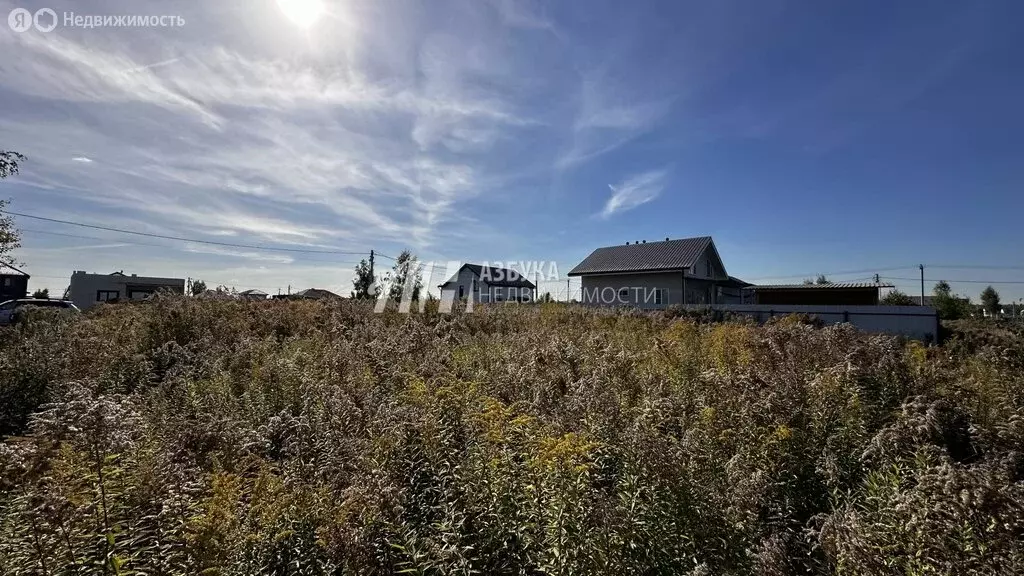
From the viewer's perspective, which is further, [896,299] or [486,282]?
[486,282]

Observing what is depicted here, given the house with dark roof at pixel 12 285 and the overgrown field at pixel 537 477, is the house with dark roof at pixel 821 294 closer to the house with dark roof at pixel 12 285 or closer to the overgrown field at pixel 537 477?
Result: the overgrown field at pixel 537 477

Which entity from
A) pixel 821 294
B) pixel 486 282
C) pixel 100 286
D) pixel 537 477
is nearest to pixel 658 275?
pixel 821 294

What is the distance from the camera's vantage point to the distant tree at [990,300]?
3494 centimetres

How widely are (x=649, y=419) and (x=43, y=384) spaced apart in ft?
22.8

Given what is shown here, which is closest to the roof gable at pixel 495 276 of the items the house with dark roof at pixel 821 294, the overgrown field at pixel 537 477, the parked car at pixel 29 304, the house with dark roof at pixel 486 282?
the house with dark roof at pixel 486 282

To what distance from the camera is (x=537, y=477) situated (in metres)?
2.31

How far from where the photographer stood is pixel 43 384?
5.14 metres

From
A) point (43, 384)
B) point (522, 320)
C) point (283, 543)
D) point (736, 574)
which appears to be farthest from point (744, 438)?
point (522, 320)

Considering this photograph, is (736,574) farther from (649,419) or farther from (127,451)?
(127,451)

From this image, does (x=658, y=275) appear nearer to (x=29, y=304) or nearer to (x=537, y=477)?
(x=537, y=477)

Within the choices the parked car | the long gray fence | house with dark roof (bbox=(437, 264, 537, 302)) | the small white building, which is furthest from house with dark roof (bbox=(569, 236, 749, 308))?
the small white building

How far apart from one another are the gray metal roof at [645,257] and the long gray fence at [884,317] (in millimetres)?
10020

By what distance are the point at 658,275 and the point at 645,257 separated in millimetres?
1814

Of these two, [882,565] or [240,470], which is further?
[240,470]
